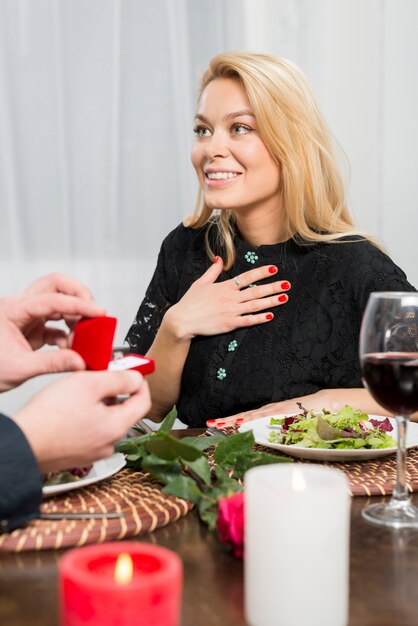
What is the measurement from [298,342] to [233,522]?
1212 millimetres

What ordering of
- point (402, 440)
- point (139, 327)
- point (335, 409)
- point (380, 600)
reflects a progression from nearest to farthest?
point (380, 600), point (402, 440), point (335, 409), point (139, 327)

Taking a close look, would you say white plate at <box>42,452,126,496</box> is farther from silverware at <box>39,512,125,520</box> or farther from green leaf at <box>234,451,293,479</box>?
green leaf at <box>234,451,293,479</box>

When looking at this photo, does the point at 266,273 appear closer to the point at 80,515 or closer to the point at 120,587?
the point at 80,515

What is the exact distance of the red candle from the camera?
535 millimetres

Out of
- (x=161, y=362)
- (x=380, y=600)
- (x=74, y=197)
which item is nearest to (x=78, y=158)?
(x=74, y=197)

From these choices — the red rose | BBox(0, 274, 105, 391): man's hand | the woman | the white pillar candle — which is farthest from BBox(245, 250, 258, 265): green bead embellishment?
the white pillar candle

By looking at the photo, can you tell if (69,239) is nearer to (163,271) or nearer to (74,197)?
(74,197)

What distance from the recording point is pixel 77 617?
55 cm

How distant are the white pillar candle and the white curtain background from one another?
8.25ft

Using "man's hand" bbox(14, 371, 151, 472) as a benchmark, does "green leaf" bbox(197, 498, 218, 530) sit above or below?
below

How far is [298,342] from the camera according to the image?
1.98m

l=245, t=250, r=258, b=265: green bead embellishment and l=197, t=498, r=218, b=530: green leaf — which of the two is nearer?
l=197, t=498, r=218, b=530: green leaf

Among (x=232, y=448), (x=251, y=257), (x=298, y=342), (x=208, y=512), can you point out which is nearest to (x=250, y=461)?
(x=232, y=448)

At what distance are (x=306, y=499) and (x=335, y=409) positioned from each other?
1.11 m
